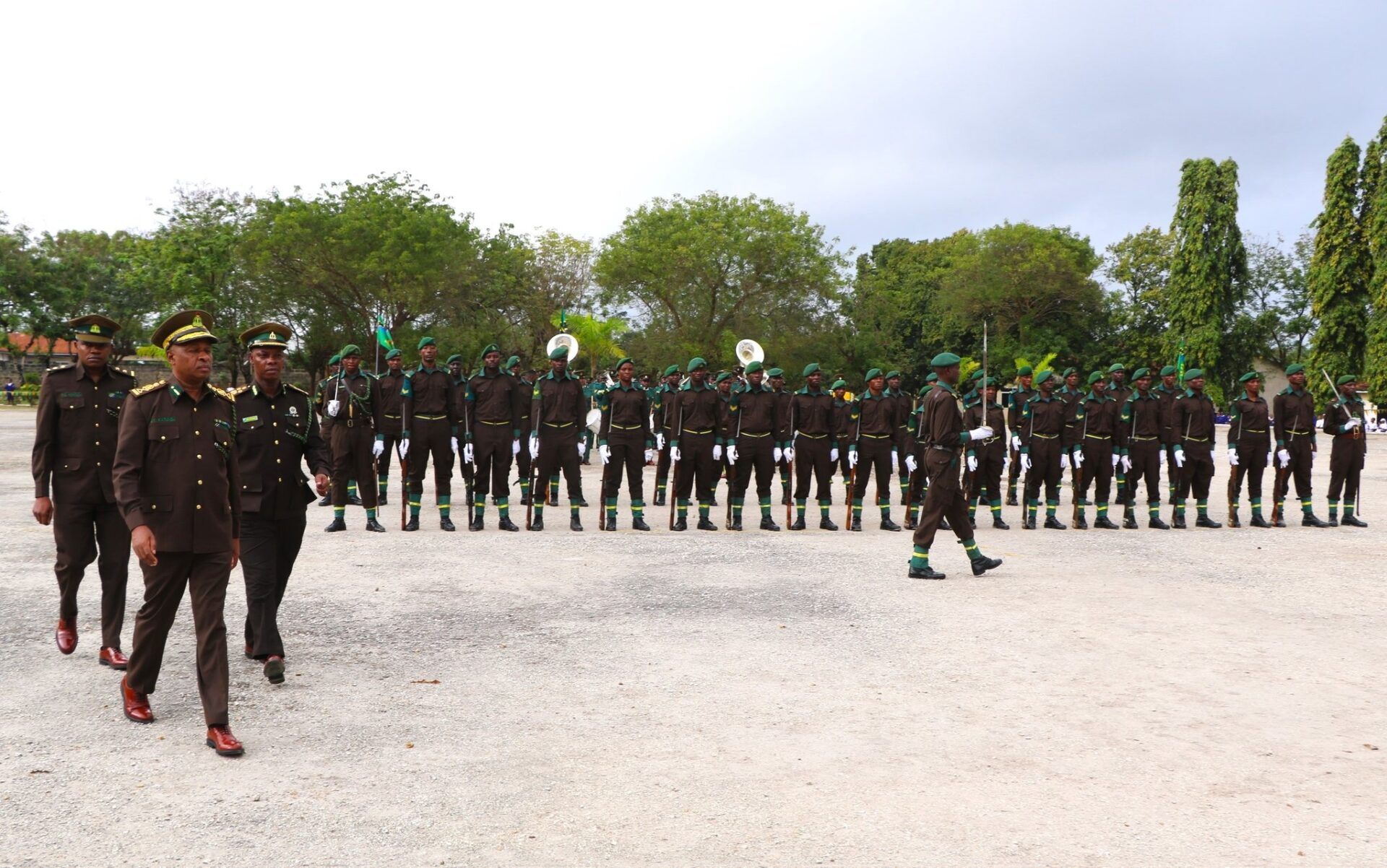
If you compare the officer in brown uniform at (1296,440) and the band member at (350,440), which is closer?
the band member at (350,440)

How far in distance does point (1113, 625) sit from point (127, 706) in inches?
253

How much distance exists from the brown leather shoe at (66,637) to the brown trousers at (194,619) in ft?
5.18

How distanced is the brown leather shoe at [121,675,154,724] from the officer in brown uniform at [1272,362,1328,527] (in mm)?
13991

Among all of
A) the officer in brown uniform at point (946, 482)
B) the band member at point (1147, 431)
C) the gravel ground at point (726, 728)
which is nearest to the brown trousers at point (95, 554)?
the gravel ground at point (726, 728)

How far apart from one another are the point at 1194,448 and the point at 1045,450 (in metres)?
1.94

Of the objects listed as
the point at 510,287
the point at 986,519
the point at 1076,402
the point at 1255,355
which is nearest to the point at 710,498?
the point at 986,519

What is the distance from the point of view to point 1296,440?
15.0 m

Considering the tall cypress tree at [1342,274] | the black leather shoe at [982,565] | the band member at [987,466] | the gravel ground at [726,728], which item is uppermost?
the tall cypress tree at [1342,274]

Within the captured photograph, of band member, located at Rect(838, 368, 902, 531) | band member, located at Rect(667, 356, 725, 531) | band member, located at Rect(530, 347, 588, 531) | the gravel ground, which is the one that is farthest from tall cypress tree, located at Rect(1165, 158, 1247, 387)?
the gravel ground

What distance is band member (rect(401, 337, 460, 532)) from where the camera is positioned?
13609mm

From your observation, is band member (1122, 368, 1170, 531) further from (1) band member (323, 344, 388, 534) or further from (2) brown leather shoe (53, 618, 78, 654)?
(2) brown leather shoe (53, 618, 78, 654)

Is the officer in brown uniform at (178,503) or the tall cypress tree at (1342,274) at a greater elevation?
the tall cypress tree at (1342,274)

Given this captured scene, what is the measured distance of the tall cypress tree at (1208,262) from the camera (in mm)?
57844

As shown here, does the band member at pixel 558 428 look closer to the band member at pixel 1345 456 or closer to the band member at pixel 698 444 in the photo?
the band member at pixel 698 444
